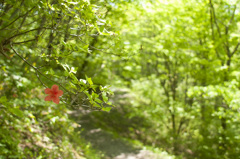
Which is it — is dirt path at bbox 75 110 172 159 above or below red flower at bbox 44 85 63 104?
below

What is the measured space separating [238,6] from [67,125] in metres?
6.16

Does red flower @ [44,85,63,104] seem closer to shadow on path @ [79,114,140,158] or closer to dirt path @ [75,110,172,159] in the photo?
dirt path @ [75,110,172,159]

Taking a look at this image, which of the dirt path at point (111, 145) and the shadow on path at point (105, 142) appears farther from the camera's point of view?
the shadow on path at point (105, 142)

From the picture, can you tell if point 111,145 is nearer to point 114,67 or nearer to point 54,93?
point 114,67

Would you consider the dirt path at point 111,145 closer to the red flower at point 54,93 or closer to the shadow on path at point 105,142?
the shadow on path at point 105,142

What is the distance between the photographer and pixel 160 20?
7.29m

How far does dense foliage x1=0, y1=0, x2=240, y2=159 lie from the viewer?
1.66 metres

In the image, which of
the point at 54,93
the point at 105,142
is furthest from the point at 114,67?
the point at 54,93

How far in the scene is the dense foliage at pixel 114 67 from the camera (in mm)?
1656

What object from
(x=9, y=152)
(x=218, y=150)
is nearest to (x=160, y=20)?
(x=218, y=150)

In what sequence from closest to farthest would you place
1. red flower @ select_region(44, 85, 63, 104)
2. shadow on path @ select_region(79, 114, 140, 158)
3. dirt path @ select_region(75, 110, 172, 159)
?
1. red flower @ select_region(44, 85, 63, 104)
2. dirt path @ select_region(75, 110, 172, 159)
3. shadow on path @ select_region(79, 114, 140, 158)

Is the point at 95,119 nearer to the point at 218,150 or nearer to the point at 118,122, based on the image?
the point at 118,122

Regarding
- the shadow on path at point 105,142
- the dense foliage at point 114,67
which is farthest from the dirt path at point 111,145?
the dense foliage at point 114,67

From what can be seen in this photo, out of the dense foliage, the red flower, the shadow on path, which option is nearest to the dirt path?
the shadow on path
